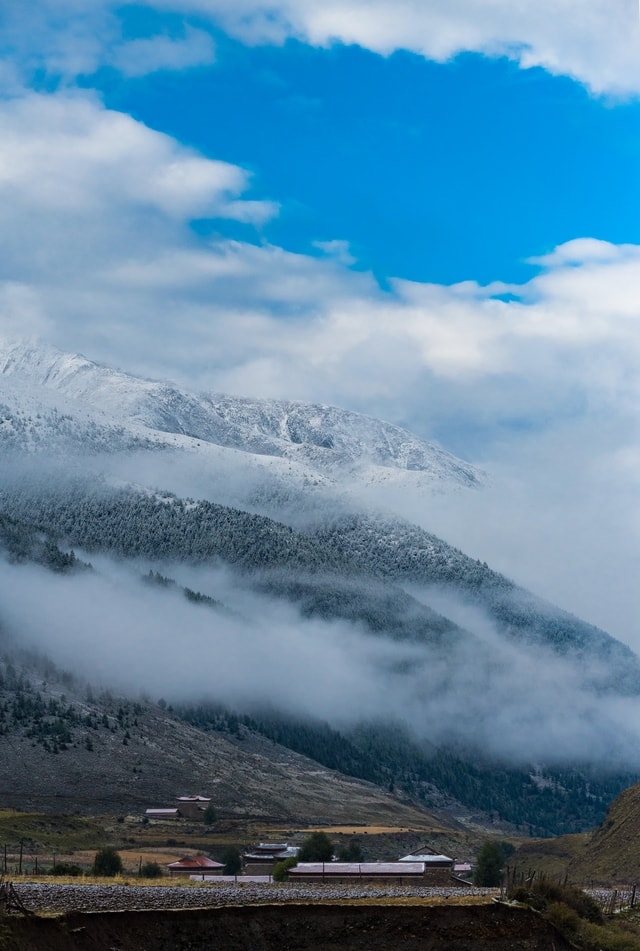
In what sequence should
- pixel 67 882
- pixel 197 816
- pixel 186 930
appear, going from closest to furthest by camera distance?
pixel 186 930 → pixel 67 882 → pixel 197 816

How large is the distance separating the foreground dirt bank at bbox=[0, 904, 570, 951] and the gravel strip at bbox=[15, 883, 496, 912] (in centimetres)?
140

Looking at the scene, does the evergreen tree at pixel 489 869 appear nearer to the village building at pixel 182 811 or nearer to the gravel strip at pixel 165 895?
the gravel strip at pixel 165 895

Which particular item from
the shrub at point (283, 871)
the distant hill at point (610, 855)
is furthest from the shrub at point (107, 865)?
the distant hill at point (610, 855)

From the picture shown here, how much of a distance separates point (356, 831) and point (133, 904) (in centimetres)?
15167

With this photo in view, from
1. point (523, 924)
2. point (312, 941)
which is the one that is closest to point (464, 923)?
point (523, 924)

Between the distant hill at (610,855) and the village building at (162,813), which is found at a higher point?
the distant hill at (610,855)

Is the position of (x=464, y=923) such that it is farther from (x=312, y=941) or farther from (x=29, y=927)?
(x=29, y=927)

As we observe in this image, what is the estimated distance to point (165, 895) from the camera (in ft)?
179

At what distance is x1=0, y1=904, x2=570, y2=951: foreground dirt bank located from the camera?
4622 centimetres

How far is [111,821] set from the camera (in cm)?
16900

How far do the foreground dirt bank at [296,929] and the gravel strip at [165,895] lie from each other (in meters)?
1.40

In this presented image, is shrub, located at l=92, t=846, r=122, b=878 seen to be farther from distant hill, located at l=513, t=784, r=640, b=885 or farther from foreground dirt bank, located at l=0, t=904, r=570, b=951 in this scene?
foreground dirt bank, located at l=0, t=904, r=570, b=951

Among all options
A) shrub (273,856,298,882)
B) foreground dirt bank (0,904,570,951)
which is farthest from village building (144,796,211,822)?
foreground dirt bank (0,904,570,951)

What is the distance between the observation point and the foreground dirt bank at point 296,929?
4622cm
